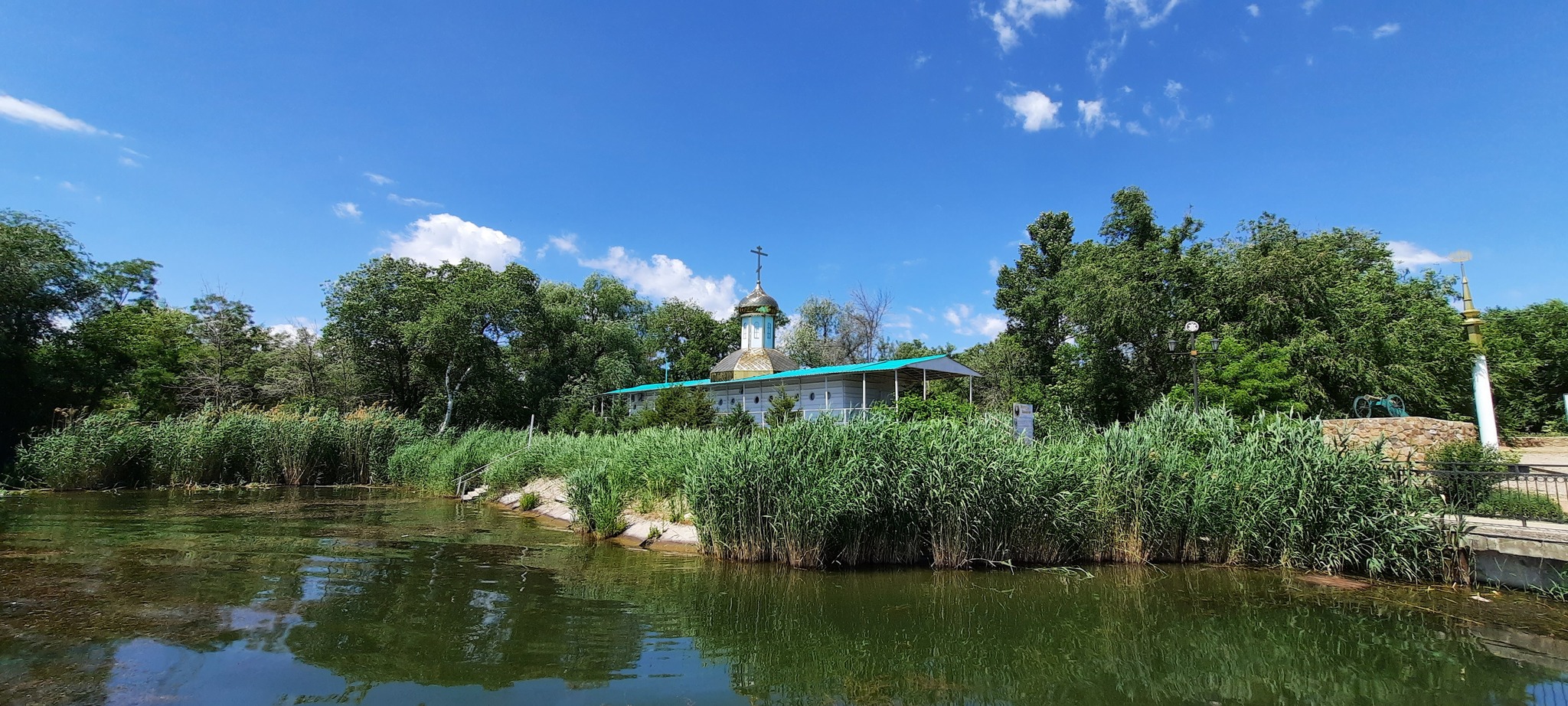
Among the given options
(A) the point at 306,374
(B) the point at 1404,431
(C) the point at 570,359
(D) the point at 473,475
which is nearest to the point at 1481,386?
(B) the point at 1404,431

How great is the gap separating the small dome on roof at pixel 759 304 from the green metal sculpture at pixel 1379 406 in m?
25.6

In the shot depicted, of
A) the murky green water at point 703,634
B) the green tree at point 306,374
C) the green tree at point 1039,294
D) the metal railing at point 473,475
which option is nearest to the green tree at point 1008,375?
the green tree at point 1039,294

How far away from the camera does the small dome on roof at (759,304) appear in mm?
37656

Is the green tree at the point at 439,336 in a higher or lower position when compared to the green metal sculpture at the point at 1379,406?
higher

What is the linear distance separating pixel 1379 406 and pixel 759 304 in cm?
2667

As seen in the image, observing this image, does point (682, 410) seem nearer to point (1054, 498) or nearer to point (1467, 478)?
point (1054, 498)

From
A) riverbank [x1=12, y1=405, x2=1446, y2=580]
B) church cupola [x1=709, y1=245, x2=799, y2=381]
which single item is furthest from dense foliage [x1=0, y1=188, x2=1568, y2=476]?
church cupola [x1=709, y1=245, x2=799, y2=381]

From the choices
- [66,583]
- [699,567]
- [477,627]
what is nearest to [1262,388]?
[699,567]

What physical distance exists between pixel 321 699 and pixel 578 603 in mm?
3275

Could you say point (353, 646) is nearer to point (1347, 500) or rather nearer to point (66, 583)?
point (66, 583)

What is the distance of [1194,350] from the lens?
1550 centimetres

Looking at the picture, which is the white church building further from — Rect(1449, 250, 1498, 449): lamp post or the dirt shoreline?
Rect(1449, 250, 1498, 449): lamp post

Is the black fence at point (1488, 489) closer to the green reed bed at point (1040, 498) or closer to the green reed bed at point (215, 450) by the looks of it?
the green reed bed at point (1040, 498)

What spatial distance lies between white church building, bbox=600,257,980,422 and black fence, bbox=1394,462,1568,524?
14349mm
